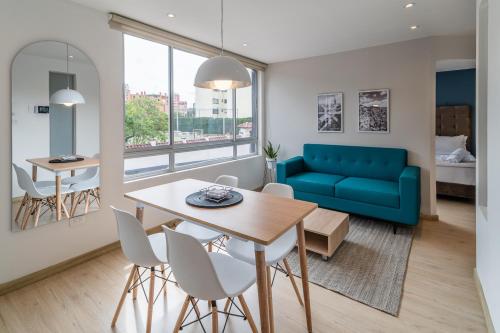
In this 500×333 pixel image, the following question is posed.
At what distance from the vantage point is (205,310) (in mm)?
1971

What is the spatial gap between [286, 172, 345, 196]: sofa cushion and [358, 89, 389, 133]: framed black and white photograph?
902mm

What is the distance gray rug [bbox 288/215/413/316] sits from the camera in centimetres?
210

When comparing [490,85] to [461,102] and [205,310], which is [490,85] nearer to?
[205,310]

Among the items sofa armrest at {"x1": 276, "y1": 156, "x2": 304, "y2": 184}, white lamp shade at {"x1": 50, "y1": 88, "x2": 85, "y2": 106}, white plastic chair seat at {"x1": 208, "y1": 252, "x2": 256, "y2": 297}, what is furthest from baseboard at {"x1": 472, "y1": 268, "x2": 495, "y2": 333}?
white lamp shade at {"x1": 50, "y1": 88, "x2": 85, "y2": 106}

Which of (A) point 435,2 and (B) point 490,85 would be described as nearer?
(B) point 490,85

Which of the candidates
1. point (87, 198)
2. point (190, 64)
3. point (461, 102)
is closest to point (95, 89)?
point (87, 198)

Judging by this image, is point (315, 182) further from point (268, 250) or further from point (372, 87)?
point (268, 250)

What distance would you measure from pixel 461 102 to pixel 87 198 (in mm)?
6778

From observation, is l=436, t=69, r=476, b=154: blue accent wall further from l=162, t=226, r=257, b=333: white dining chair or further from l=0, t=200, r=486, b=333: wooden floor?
l=162, t=226, r=257, b=333: white dining chair

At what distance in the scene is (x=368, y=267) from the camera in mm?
2512

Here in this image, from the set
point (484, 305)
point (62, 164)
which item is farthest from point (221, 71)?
point (484, 305)

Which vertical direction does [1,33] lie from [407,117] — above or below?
above

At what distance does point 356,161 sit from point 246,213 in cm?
298

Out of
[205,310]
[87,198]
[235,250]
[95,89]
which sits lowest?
[205,310]
